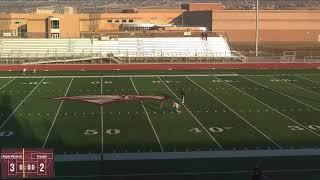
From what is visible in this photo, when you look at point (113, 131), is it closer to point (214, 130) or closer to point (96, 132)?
point (96, 132)

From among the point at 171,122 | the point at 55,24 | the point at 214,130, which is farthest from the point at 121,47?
the point at 214,130

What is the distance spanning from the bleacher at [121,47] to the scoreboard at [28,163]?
37120 millimetres

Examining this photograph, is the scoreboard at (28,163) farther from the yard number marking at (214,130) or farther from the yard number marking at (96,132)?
the yard number marking at (214,130)

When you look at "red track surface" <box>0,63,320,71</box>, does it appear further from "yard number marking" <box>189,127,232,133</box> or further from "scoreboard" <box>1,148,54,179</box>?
"scoreboard" <box>1,148,54,179</box>

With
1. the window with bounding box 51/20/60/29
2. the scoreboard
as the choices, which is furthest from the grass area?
the window with bounding box 51/20/60/29

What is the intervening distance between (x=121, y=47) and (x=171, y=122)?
3247cm

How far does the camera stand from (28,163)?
29.8 ft

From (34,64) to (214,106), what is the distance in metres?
20.9

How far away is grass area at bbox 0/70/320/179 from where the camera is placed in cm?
1369

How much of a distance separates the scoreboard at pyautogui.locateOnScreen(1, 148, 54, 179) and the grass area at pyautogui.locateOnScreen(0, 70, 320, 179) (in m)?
3.41

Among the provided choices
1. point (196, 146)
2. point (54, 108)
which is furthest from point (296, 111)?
point (54, 108)

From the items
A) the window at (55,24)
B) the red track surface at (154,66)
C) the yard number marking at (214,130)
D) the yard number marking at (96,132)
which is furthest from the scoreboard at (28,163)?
the window at (55,24)

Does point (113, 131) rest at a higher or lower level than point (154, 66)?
lower

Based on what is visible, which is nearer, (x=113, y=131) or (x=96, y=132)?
(x=96, y=132)
